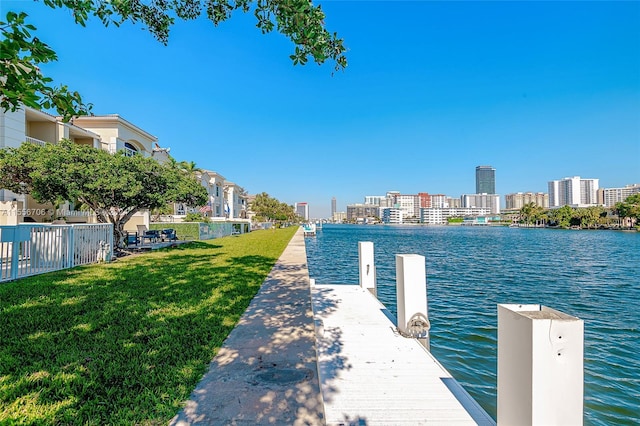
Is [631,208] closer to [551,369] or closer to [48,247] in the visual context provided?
[551,369]

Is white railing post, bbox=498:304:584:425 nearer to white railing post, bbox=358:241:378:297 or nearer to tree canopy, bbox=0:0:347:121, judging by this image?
tree canopy, bbox=0:0:347:121

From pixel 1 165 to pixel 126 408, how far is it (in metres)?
15.6

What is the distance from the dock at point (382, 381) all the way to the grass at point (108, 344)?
4.89 ft

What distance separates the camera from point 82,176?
12.9 meters

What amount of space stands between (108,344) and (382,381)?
3.71 meters

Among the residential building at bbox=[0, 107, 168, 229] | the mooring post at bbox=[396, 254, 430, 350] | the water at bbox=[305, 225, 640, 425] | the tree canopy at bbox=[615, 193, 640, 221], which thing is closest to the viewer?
the mooring post at bbox=[396, 254, 430, 350]

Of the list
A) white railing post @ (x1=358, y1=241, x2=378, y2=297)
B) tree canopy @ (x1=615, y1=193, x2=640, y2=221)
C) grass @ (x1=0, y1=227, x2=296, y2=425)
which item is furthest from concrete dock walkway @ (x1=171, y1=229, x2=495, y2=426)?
tree canopy @ (x1=615, y1=193, x2=640, y2=221)

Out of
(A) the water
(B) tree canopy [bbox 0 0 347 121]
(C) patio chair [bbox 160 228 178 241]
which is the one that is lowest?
(A) the water

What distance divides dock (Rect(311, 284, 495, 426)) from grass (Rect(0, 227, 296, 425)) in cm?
149

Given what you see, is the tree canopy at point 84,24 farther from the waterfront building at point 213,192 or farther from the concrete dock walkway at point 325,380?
the waterfront building at point 213,192

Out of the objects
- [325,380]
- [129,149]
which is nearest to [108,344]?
[325,380]

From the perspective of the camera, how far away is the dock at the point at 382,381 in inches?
109

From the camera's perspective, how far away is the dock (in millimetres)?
2768

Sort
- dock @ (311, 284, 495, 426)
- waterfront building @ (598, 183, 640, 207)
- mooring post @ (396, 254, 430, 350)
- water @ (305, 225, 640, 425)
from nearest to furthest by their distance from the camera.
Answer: dock @ (311, 284, 495, 426)
mooring post @ (396, 254, 430, 350)
water @ (305, 225, 640, 425)
waterfront building @ (598, 183, 640, 207)
